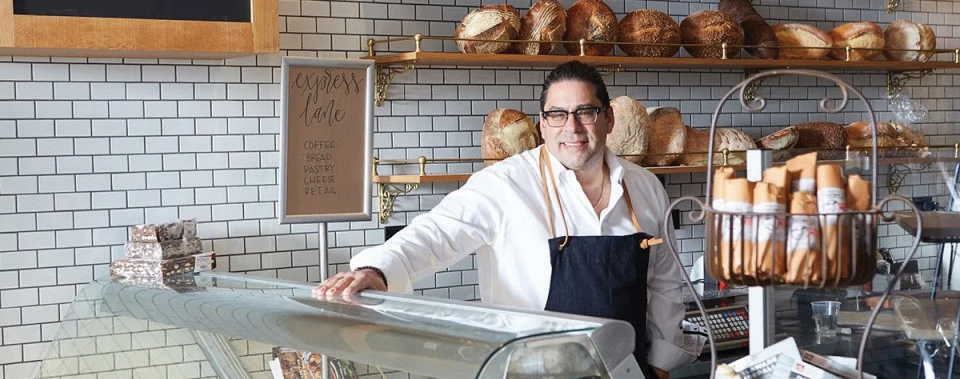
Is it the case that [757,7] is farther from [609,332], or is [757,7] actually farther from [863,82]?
[609,332]

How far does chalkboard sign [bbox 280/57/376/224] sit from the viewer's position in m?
2.86

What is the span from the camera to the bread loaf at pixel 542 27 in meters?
3.61

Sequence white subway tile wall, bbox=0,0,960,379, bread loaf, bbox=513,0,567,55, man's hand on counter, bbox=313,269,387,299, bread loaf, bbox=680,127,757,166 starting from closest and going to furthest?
man's hand on counter, bbox=313,269,387,299 → white subway tile wall, bbox=0,0,960,379 → bread loaf, bbox=513,0,567,55 → bread loaf, bbox=680,127,757,166

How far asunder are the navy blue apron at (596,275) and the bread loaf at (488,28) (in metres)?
0.96

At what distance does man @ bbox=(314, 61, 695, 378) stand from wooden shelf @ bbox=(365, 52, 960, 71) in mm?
657

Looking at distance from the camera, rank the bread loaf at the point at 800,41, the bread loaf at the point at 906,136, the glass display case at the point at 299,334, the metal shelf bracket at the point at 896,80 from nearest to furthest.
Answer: the glass display case at the point at 299,334 → the bread loaf at the point at 800,41 → the bread loaf at the point at 906,136 → the metal shelf bracket at the point at 896,80

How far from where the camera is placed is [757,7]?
445 cm

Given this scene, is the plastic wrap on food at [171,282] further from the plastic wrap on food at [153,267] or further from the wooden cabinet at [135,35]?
the wooden cabinet at [135,35]

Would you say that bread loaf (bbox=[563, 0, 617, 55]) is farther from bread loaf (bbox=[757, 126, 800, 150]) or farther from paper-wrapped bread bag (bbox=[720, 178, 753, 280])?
paper-wrapped bread bag (bbox=[720, 178, 753, 280])

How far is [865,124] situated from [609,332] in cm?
332

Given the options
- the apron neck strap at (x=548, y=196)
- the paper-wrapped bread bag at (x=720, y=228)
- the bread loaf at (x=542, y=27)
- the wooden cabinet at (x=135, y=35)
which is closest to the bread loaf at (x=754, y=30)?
the bread loaf at (x=542, y=27)

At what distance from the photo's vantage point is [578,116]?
106 inches

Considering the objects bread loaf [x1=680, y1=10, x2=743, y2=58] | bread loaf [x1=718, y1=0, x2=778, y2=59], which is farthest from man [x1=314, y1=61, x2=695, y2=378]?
bread loaf [x1=718, y1=0, x2=778, y2=59]

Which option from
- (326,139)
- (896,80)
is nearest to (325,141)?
(326,139)
